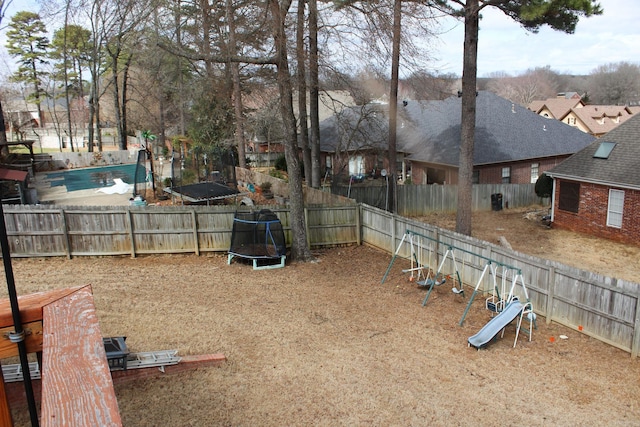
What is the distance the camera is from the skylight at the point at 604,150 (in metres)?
19.6

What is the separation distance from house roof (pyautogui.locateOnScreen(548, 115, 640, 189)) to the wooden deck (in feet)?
62.7

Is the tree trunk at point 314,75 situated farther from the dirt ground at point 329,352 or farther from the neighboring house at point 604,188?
the neighboring house at point 604,188

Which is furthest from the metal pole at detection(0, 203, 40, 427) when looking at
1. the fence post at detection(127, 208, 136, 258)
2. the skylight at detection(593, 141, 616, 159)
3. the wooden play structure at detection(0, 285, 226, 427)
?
the skylight at detection(593, 141, 616, 159)

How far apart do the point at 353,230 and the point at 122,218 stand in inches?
274

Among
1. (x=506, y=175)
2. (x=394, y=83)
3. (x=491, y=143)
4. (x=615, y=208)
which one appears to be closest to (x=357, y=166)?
(x=491, y=143)

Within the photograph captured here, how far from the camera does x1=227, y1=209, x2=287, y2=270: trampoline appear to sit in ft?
45.6

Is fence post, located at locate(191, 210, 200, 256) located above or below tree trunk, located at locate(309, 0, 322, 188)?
below

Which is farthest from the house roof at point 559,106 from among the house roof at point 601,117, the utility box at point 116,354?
the utility box at point 116,354

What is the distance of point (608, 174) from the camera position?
18.7 m

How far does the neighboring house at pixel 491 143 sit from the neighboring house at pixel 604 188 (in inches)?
232

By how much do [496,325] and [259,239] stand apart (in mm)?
7349

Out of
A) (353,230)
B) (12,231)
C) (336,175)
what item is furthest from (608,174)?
(12,231)

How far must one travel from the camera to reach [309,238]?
1550 cm

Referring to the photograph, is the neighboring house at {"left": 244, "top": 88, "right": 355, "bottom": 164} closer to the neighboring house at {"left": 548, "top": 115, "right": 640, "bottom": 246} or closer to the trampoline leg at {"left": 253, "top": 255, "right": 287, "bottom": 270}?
the trampoline leg at {"left": 253, "top": 255, "right": 287, "bottom": 270}
